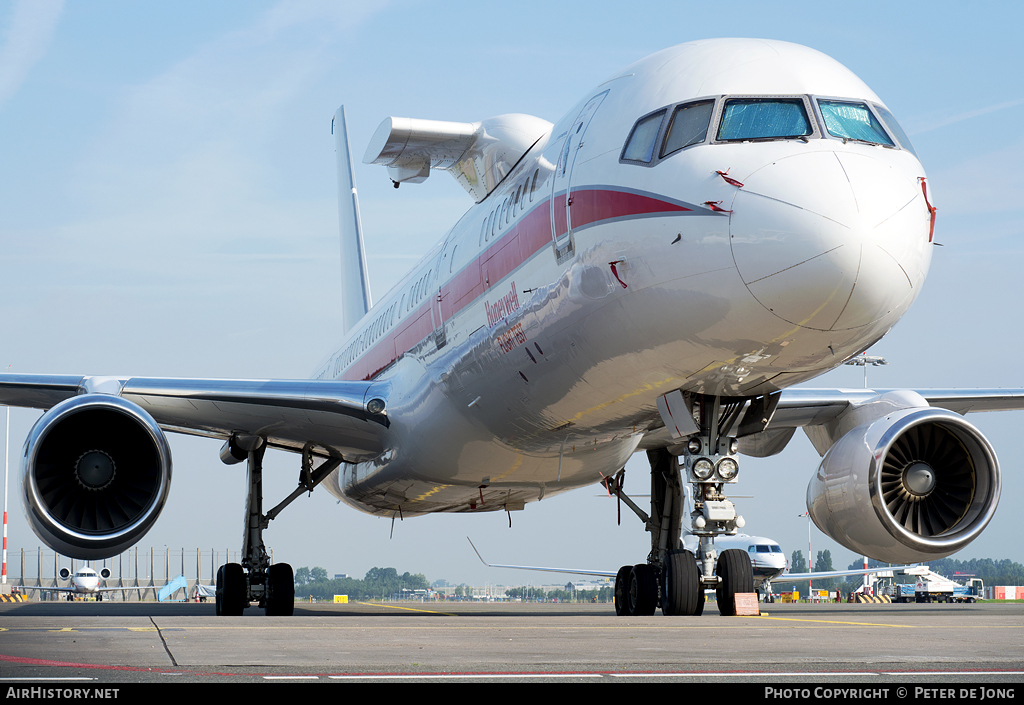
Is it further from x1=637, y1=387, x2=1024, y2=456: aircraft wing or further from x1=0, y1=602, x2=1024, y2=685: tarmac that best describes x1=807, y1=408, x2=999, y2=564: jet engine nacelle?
x1=0, y1=602, x2=1024, y2=685: tarmac

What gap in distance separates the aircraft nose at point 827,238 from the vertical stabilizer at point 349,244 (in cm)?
1962

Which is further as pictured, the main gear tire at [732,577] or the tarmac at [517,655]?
the main gear tire at [732,577]

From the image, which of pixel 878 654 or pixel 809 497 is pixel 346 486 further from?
pixel 878 654

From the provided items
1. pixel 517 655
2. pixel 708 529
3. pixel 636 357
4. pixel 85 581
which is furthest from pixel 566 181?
pixel 85 581

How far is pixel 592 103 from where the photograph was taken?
1009 centimetres

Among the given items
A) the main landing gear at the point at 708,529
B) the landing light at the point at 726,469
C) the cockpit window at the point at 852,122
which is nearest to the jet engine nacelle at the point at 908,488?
the main landing gear at the point at 708,529

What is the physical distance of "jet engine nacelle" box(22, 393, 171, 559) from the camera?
11461 millimetres

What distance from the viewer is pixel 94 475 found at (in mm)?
11812

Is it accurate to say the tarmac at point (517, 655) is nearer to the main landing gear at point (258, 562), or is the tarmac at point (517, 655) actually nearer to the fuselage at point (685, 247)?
the fuselage at point (685, 247)

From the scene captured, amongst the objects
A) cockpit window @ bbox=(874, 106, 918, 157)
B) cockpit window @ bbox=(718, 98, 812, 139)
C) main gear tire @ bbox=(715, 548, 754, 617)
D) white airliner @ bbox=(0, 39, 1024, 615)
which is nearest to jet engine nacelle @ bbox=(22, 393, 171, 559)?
white airliner @ bbox=(0, 39, 1024, 615)

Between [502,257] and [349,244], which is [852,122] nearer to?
[502,257]

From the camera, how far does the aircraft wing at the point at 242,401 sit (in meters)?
13.4

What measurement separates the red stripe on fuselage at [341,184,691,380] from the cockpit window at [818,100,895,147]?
4.44ft
